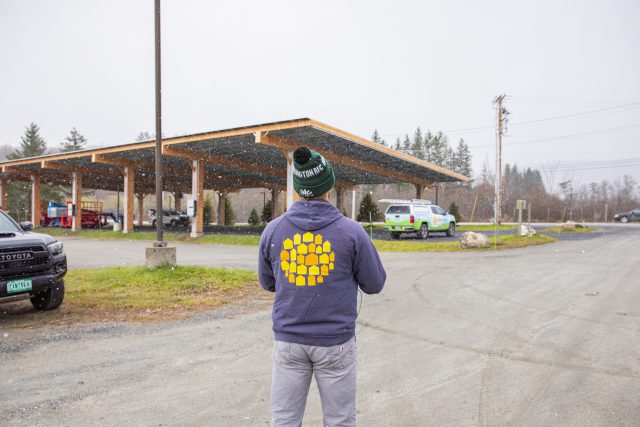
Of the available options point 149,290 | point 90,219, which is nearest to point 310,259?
point 149,290

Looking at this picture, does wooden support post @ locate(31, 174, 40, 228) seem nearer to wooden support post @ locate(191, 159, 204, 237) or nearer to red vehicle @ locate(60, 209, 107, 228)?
red vehicle @ locate(60, 209, 107, 228)

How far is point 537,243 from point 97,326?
20083mm

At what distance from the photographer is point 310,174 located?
242 centimetres

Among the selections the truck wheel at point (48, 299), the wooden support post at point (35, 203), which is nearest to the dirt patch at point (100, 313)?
the truck wheel at point (48, 299)

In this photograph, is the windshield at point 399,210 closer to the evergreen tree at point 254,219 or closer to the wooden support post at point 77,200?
the wooden support post at point 77,200

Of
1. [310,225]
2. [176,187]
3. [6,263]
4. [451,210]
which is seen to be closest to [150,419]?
[310,225]

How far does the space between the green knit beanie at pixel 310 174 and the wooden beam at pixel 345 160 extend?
13.8 m

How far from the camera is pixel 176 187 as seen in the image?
48844 mm

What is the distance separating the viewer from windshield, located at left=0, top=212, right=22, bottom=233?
286 inches

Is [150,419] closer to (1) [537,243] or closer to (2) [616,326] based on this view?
→ (2) [616,326]

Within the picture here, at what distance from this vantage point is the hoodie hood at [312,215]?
7.67 feet

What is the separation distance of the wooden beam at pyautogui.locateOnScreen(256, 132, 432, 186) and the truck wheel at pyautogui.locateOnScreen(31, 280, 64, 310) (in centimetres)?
1001

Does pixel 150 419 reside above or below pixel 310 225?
below

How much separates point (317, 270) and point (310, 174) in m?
0.53
